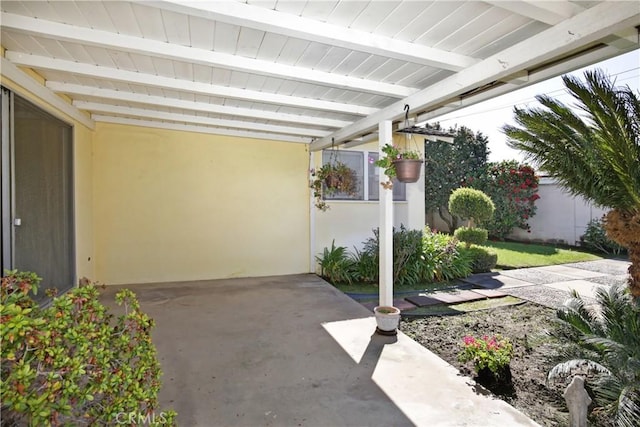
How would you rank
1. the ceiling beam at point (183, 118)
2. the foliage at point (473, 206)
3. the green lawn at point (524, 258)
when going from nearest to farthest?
the ceiling beam at point (183, 118)
the green lawn at point (524, 258)
the foliage at point (473, 206)

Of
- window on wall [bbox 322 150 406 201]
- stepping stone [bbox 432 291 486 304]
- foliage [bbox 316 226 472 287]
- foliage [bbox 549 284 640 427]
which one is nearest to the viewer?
foliage [bbox 549 284 640 427]

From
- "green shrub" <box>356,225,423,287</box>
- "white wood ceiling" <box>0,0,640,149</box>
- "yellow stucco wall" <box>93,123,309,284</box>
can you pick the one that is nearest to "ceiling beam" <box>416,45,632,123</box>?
"white wood ceiling" <box>0,0,640,149</box>

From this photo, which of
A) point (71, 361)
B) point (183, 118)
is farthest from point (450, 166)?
point (71, 361)

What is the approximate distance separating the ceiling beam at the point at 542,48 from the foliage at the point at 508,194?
9.72 meters

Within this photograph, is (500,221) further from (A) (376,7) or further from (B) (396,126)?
(A) (376,7)

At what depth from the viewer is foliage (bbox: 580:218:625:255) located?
1020cm

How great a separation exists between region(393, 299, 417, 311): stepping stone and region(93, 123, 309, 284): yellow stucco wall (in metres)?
2.60

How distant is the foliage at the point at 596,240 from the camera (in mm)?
10204

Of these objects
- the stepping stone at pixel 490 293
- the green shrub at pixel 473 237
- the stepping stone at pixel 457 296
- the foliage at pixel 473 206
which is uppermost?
the foliage at pixel 473 206

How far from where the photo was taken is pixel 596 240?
10.5 meters

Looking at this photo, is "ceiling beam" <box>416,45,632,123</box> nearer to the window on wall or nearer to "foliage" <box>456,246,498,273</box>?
the window on wall

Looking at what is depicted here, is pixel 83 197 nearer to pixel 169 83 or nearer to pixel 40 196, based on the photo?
pixel 40 196

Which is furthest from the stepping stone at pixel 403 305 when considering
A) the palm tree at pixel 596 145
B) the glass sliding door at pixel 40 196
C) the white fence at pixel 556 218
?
the white fence at pixel 556 218

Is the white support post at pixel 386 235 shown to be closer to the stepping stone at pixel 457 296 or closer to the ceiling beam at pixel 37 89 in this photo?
the stepping stone at pixel 457 296
